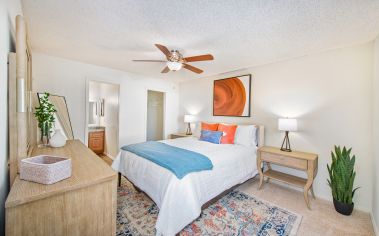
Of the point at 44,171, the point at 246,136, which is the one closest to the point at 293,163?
the point at 246,136

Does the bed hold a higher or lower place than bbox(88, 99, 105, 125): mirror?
lower

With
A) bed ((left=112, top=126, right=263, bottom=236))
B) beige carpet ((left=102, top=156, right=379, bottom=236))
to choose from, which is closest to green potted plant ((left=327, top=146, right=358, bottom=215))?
beige carpet ((left=102, top=156, right=379, bottom=236))

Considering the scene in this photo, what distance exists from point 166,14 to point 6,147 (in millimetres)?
1745

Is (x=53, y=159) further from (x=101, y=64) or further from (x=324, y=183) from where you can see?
(x=324, y=183)

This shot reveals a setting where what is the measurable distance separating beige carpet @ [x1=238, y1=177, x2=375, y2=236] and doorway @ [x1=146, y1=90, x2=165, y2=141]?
3467 mm

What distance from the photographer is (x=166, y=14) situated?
169 centimetres

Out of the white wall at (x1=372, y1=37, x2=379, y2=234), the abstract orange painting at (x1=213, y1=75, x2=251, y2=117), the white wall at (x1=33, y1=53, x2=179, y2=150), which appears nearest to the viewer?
the white wall at (x1=372, y1=37, x2=379, y2=234)

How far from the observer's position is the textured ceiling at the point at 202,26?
1.55 m

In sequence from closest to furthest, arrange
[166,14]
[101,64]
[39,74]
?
[166,14]
[39,74]
[101,64]

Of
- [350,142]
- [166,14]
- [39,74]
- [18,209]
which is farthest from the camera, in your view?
[39,74]

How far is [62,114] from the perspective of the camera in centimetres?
294

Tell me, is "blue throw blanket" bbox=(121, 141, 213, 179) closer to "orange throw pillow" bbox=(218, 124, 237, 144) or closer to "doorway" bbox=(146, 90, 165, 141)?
"orange throw pillow" bbox=(218, 124, 237, 144)

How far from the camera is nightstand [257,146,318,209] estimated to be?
225 centimetres

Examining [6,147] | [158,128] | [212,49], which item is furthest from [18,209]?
[158,128]
